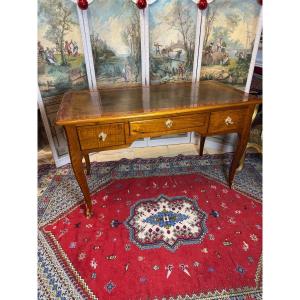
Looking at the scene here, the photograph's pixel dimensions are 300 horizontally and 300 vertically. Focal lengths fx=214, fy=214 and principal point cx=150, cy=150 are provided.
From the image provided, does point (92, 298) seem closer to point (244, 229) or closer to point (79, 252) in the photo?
point (79, 252)

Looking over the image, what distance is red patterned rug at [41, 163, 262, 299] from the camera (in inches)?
53.9

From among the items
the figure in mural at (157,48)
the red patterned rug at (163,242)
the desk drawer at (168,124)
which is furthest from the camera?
the figure in mural at (157,48)

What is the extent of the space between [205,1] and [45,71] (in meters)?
1.68

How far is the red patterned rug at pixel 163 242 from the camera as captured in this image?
1368 millimetres

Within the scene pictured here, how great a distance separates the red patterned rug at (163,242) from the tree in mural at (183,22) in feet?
4.78

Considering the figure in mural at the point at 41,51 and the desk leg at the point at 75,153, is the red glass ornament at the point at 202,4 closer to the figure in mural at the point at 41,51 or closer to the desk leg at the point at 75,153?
the figure in mural at the point at 41,51

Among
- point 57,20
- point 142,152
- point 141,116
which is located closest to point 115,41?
point 57,20

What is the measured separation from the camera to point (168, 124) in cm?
154

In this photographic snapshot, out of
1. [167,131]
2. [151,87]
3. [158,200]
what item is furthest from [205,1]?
[158,200]

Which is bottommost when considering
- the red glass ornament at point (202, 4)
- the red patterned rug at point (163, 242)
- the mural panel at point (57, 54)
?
the red patterned rug at point (163, 242)

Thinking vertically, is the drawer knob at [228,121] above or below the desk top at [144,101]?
below

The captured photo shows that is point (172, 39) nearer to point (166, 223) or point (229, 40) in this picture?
point (229, 40)

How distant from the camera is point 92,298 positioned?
4.28 feet

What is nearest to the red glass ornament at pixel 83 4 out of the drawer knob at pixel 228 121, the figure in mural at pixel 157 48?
the figure in mural at pixel 157 48
